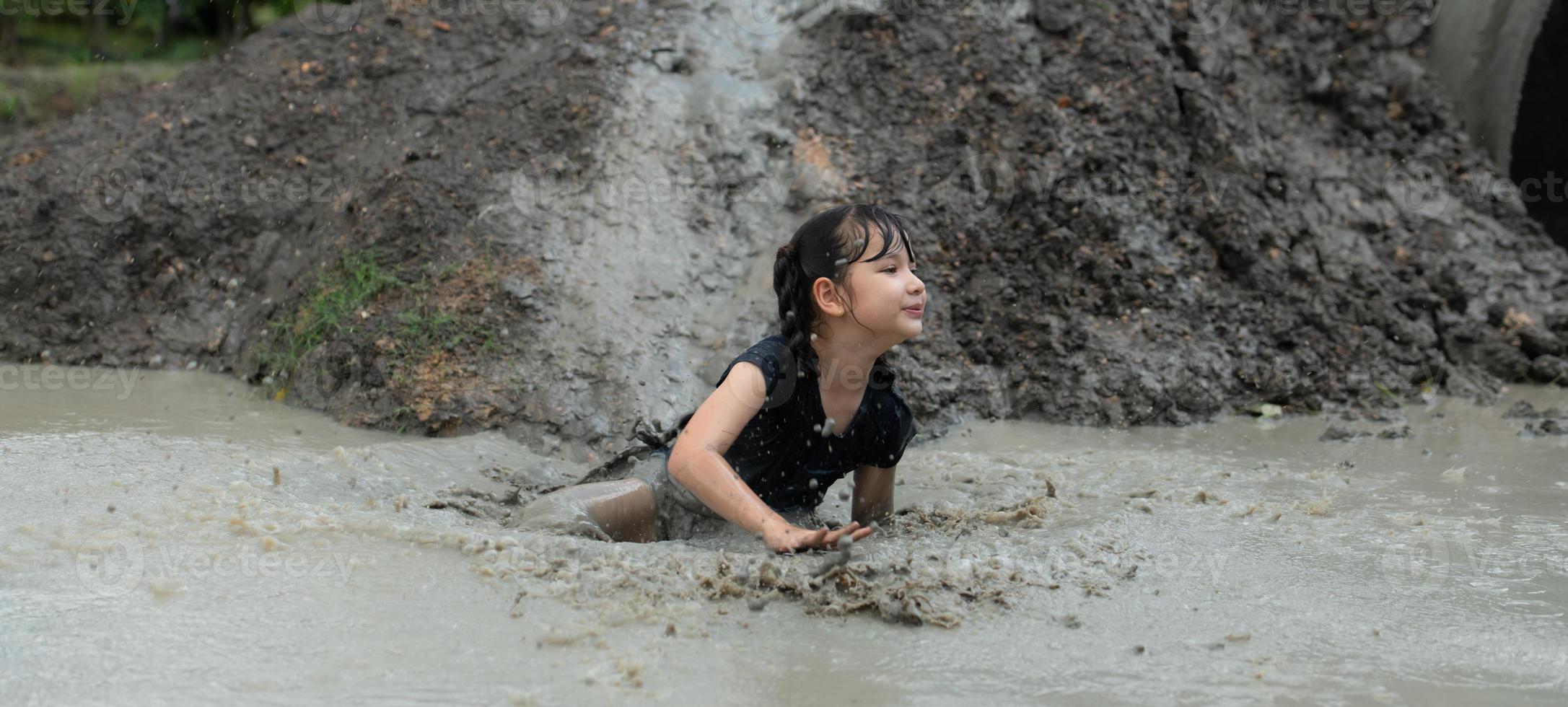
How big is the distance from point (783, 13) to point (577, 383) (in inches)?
83.3

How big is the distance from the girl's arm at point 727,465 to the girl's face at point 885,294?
31cm

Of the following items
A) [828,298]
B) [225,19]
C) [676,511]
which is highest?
[225,19]

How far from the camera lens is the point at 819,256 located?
306 centimetres

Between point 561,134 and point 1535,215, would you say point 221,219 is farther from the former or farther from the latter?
point 1535,215

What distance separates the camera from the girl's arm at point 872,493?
3.33 meters

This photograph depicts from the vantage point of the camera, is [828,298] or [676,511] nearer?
[828,298]

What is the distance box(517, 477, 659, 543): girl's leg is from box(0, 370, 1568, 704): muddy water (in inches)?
5.1

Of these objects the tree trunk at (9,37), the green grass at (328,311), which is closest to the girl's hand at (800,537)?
the green grass at (328,311)

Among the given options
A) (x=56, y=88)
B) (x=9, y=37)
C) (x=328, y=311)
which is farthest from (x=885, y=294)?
(x=9, y=37)

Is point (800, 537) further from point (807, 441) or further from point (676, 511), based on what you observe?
point (676, 511)

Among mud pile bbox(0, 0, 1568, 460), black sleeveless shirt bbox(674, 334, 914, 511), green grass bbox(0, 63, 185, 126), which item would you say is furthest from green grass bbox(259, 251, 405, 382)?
green grass bbox(0, 63, 185, 126)

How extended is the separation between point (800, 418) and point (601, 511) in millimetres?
558

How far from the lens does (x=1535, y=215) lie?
596cm

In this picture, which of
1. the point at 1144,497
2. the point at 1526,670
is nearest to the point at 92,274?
the point at 1144,497
